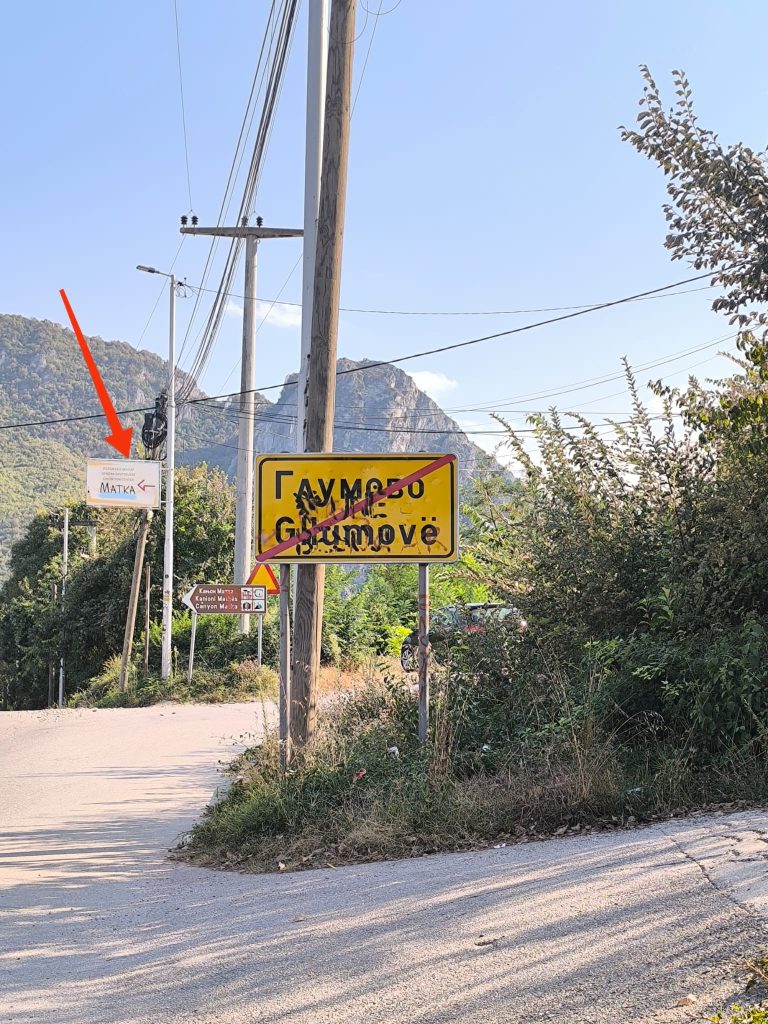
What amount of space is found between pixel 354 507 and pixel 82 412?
132 meters

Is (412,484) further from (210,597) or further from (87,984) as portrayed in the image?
(210,597)

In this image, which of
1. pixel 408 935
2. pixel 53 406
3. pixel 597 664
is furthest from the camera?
pixel 53 406

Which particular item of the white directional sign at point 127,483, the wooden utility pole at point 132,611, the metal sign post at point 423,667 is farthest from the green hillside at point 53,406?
the metal sign post at point 423,667

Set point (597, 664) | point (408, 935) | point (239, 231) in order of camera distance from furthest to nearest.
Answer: point (239, 231) → point (597, 664) → point (408, 935)

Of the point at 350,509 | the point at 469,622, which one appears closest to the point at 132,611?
the point at 469,622

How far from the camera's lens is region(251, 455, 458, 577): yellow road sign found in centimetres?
869

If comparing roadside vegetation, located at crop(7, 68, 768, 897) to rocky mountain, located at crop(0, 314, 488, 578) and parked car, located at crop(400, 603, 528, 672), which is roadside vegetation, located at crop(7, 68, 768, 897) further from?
rocky mountain, located at crop(0, 314, 488, 578)

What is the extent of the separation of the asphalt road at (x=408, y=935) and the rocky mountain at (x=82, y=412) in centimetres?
9516

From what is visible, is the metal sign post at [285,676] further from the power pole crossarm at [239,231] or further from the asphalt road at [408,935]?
the power pole crossarm at [239,231]

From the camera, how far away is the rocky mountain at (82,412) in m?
113

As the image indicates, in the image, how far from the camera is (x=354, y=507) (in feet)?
28.7

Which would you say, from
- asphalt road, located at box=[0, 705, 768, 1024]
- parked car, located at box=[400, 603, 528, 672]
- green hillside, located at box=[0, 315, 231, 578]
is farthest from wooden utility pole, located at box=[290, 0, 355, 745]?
green hillside, located at box=[0, 315, 231, 578]

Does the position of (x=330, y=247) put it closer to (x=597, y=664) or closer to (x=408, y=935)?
(x=597, y=664)

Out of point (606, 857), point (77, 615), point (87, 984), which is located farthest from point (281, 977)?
point (77, 615)
